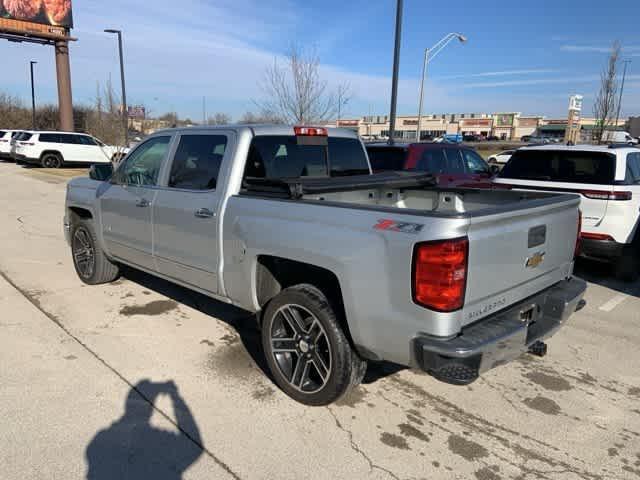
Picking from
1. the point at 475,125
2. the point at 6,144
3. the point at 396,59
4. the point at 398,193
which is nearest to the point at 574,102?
the point at 396,59

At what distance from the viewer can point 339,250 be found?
9.46 feet

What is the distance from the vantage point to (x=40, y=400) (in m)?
3.30

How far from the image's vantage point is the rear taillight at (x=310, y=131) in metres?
4.13

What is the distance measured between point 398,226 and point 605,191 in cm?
454

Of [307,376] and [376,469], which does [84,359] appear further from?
[376,469]

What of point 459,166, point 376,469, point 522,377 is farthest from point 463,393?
point 459,166

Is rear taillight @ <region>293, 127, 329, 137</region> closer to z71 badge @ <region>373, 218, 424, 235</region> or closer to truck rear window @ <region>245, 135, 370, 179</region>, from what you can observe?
truck rear window @ <region>245, 135, 370, 179</region>

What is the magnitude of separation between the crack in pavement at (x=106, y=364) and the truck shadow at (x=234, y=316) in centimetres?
86

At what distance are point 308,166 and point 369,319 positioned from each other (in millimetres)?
1830

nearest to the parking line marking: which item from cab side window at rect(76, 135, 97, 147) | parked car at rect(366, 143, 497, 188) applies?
parked car at rect(366, 143, 497, 188)

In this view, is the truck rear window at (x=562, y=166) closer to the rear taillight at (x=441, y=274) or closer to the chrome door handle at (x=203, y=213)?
the rear taillight at (x=441, y=274)

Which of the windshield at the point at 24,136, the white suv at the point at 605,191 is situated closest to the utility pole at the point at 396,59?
the white suv at the point at 605,191

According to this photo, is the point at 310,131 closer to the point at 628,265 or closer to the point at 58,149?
the point at 628,265

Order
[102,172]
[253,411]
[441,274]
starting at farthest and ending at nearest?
[102,172], [253,411], [441,274]
